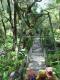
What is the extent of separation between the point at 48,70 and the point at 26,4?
10.3 metres

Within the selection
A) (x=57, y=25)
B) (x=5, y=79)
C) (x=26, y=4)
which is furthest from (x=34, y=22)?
(x=5, y=79)

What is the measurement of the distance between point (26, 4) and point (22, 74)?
9955 millimetres

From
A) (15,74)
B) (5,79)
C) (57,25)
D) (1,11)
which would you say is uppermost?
(15,74)

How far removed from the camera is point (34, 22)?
1266 cm

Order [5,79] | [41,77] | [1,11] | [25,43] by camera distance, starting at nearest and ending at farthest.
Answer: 1. [41,77]
2. [5,79]
3. [25,43]
4. [1,11]

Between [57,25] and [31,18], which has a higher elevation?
[31,18]

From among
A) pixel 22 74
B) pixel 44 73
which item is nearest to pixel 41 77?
pixel 44 73

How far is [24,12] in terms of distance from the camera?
1093cm

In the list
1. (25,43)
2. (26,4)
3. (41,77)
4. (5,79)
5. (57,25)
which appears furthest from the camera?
(57,25)

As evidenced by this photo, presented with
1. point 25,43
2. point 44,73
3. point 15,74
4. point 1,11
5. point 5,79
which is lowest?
point 25,43

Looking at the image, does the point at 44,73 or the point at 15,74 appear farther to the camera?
the point at 15,74

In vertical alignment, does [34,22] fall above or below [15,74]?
below

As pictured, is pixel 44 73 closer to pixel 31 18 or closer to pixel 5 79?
pixel 5 79

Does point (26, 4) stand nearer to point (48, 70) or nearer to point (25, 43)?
point (25, 43)
